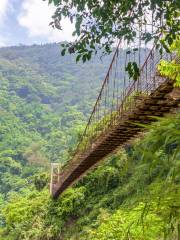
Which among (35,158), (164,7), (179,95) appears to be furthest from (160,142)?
(35,158)

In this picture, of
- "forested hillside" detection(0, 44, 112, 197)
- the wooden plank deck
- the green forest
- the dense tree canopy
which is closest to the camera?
the green forest

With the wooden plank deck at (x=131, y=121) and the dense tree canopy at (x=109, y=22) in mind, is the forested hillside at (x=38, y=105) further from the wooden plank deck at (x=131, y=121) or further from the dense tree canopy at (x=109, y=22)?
the dense tree canopy at (x=109, y=22)

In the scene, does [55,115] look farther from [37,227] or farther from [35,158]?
[37,227]

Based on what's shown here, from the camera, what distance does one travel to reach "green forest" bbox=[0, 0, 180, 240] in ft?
3.10

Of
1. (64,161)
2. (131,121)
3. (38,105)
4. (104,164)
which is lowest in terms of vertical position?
(38,105)

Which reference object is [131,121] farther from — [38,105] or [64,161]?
[38,105]

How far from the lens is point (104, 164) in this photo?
35.6 feet

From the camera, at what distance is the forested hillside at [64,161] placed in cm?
96

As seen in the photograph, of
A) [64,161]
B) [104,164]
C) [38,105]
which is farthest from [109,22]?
[38,105]

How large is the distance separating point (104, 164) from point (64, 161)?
4973 millimetres

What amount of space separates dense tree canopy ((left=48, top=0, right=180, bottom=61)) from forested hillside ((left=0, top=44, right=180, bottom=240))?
1.91 feet

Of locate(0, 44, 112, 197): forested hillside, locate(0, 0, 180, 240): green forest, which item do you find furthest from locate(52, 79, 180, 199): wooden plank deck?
locate(0, 44, 112, 197): forested hillside

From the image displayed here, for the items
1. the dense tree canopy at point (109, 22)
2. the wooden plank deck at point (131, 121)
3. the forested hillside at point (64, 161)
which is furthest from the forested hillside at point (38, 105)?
the dense tree canopy at point (109, 22)

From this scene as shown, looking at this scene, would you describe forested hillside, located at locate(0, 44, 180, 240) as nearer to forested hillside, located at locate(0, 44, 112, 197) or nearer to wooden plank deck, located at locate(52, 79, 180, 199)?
forested hillside, located at locate(0, 44, 112, 197)
